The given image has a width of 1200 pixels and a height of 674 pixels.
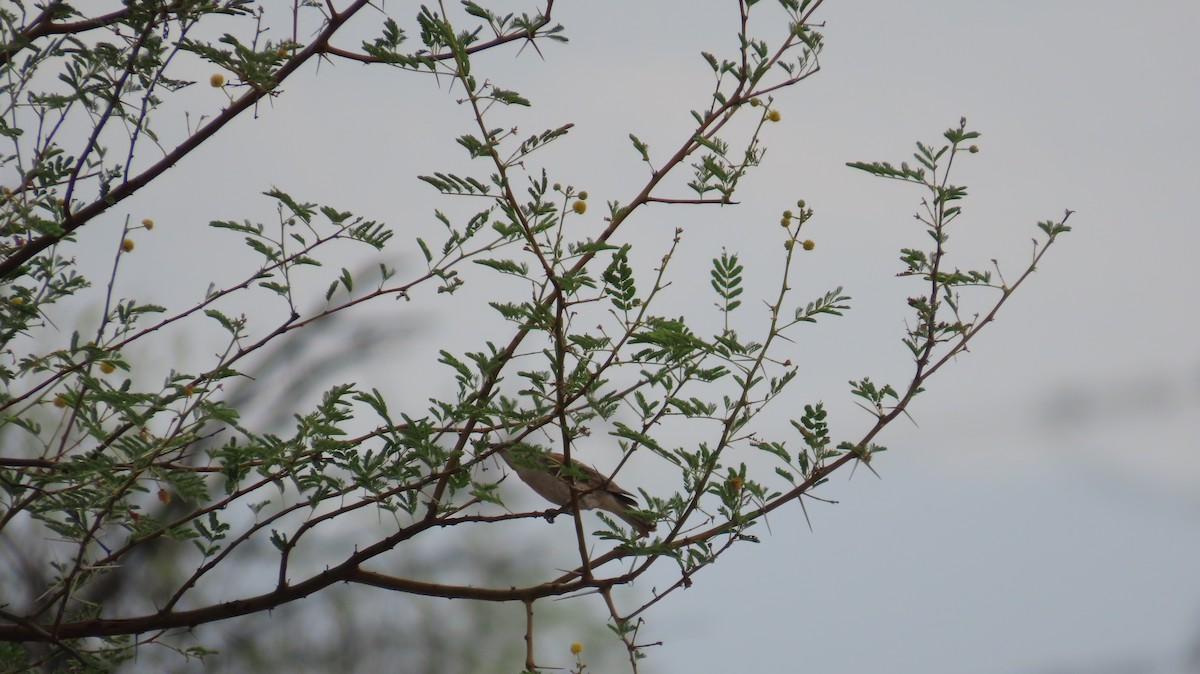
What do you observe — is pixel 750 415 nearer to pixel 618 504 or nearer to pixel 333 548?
pixel 618 504

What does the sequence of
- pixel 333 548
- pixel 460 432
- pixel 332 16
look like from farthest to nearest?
pixel 333 548, pixel 332 16, pixel 460 432

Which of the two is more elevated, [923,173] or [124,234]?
[124,234]

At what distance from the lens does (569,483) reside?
2650 mm

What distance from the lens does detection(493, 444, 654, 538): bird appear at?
2641 millimetres

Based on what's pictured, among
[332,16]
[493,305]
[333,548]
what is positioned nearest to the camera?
[493,305]

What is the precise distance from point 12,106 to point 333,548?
256cm

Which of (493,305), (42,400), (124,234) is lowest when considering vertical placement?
(493,305)

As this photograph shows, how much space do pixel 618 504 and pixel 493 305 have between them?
730mm

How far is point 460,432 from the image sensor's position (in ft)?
9.41

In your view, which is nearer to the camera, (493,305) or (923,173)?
(493,305)

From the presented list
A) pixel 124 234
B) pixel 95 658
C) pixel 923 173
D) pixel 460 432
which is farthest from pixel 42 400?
pixel 923 173

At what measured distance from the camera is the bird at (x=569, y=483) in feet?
8.66

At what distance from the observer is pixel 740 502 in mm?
2764

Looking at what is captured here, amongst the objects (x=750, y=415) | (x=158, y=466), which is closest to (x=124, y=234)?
(x=158, y=466)
